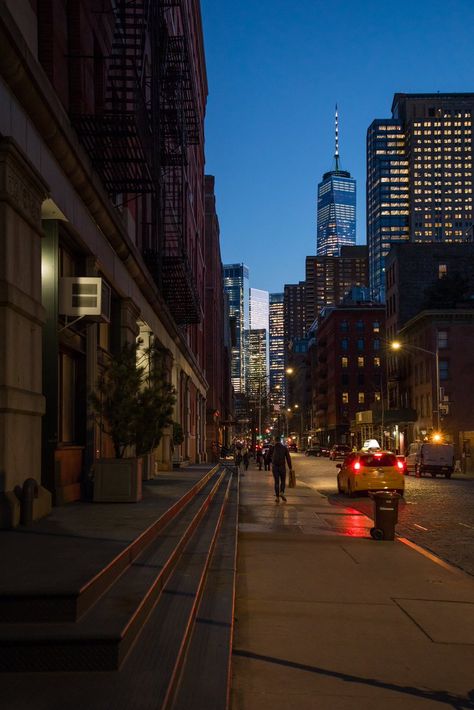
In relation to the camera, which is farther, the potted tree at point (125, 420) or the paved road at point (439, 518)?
the potted tree at point (125, 420)

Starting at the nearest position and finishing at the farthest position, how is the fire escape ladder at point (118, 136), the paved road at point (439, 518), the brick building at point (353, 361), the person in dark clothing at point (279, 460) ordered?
the paved road at point (439, 518), the fire escape ladder at point (118, 136), the person in dark clothing at point (279, 460), the brick building at point (353, 361)

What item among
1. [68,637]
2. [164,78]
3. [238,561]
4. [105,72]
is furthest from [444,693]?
[164,78]

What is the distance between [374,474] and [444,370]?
52.0 m

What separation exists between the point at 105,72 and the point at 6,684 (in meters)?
15.7

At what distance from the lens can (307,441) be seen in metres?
177

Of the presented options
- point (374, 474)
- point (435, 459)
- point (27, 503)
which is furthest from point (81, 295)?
point (435, 459)

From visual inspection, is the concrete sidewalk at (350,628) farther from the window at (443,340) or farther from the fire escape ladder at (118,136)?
the window at (443,340)

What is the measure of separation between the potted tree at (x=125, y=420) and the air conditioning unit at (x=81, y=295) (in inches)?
68.8

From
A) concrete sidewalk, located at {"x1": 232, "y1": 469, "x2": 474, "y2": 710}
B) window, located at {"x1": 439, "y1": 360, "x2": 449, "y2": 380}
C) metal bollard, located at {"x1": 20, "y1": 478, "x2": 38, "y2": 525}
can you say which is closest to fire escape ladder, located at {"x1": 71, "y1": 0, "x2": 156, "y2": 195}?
metal bollard, located at {"x1": 20, "y1": 478, "x2": 38, "y2": 525}

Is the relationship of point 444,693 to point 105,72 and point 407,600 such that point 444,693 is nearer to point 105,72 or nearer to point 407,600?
point 407,600

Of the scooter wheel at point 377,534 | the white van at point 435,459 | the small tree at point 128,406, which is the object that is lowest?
the white van at point 435,459

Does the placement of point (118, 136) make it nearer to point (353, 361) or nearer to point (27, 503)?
point (27, 503)

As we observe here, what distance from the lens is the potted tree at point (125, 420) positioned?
14.6 m

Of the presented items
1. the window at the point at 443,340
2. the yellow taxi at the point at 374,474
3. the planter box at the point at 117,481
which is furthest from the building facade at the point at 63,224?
the window at the point at 443,340
